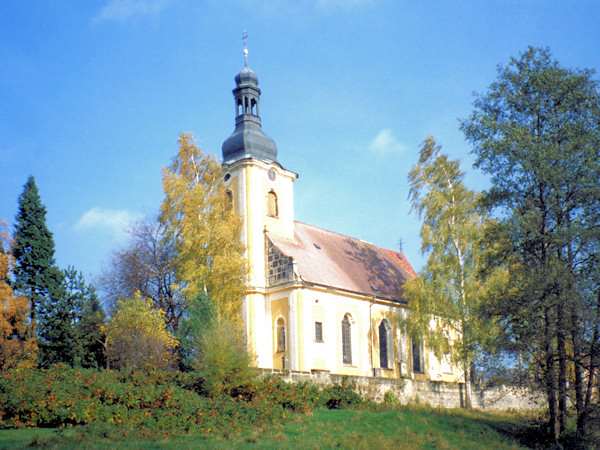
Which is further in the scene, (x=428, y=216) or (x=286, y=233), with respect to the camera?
(x=286, y=233)

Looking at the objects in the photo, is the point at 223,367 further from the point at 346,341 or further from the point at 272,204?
the point at 272,204

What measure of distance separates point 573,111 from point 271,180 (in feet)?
67.5

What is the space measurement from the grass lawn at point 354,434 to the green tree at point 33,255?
17.6 metres

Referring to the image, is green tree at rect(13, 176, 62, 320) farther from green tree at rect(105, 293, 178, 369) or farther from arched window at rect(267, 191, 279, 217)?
arched window at rect(267, 191, 279, 217)

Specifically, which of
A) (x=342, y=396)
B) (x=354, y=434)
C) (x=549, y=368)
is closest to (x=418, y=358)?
(x=342, y=396)

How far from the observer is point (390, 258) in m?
49.5

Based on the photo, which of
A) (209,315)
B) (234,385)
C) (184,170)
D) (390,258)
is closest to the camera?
(234,385)

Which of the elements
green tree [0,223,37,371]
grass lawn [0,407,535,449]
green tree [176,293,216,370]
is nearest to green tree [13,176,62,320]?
green tree [0,223,37,371]

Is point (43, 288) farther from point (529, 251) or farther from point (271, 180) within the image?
point (529, 251)

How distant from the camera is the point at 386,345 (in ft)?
135

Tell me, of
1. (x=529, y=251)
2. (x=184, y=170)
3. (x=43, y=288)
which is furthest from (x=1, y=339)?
(x=529, y=251)

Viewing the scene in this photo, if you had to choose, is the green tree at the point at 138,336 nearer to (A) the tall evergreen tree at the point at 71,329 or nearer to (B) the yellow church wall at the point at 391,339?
(A) the tall evergreen tree at the point at 71,329

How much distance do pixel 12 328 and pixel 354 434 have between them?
1992 centimetres

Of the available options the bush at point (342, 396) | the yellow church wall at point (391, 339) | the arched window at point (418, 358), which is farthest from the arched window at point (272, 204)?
the bush at point (342, 396)
